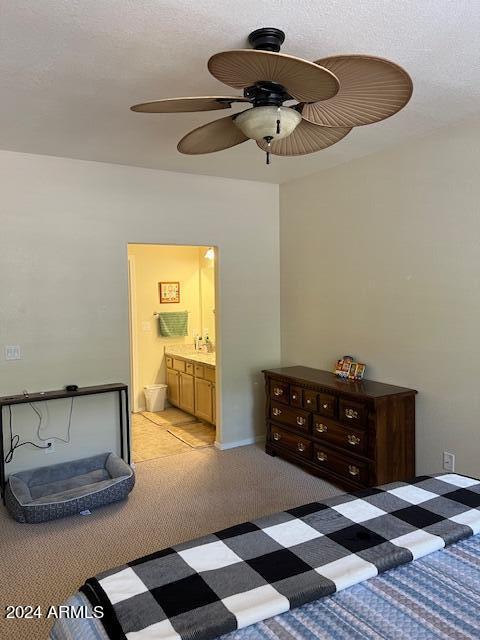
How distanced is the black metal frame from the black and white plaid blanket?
2.56m

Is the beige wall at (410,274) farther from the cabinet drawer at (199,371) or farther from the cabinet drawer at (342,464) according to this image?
the cabinet drawer at (199,371)

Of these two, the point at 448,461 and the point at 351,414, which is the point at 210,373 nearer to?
the point at 351,414

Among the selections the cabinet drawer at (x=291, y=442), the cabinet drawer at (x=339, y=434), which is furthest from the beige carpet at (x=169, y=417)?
the cabinet drawer at (x=339, y=434)

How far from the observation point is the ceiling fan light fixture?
191 cm

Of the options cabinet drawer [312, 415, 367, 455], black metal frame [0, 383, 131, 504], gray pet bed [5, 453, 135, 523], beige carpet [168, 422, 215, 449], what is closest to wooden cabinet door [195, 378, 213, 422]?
beige carpet [168, 422, 215, 449]

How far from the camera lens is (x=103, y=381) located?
13.8ft

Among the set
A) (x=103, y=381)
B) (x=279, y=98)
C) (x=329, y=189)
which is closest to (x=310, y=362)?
(x=329, y=189)

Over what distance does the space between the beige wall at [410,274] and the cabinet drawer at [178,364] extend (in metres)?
1.99

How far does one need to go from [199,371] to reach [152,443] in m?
1.02

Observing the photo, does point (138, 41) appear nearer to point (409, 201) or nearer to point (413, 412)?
point (409, 201)

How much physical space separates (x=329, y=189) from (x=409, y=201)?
3.11ft

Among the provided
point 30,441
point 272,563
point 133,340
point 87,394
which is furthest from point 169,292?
point 272,563

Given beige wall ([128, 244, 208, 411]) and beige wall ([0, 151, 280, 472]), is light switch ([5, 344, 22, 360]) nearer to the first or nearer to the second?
beige wall ([0, 151, 280, 472])

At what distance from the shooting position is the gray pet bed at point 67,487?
3281 mm
